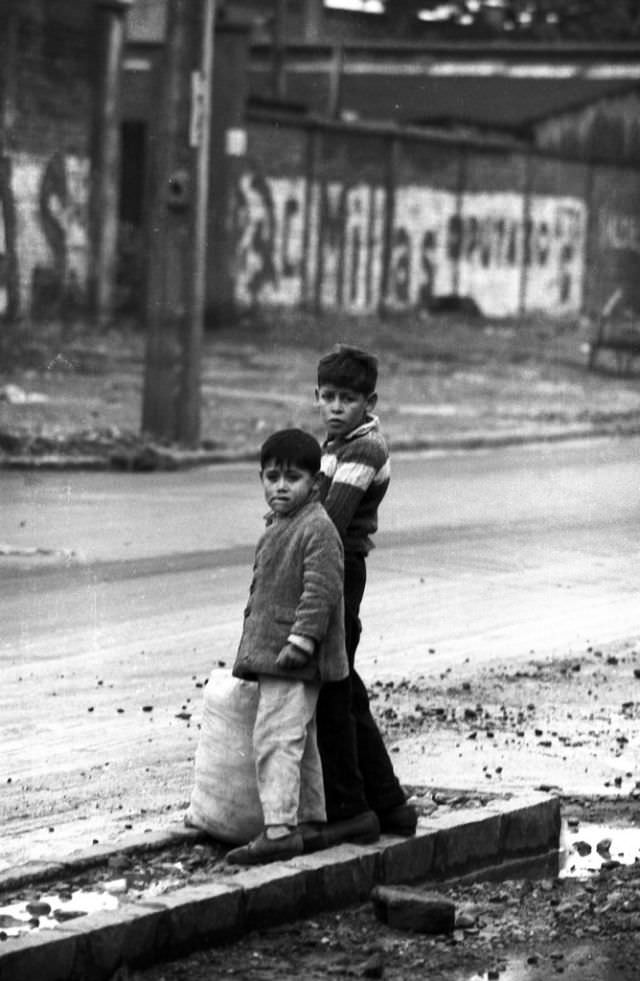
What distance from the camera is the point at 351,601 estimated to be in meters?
7.14

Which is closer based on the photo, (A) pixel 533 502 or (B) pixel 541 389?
(A) pixel 533 502

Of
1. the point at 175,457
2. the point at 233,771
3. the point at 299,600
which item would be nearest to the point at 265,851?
the point at 233,771

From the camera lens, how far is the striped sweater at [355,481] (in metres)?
7.03

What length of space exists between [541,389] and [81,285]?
6.66 meters

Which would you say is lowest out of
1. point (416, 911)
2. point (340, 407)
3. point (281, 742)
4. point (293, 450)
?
point (416, 911)

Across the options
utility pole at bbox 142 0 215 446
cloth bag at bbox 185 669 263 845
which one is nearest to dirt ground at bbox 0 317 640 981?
cloth bag at bbox 185 669 263 845

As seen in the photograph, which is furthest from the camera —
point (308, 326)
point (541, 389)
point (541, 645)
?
point (308, 326)

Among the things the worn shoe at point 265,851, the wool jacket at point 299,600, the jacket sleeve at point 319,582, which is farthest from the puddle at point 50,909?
the jacket sleeve at point 319,582

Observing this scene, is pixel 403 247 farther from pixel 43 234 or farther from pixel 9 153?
pixel 9 153

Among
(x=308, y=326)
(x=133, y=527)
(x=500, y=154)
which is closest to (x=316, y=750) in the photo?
(x=133, y=527)

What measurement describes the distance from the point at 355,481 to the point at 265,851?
3.72ft

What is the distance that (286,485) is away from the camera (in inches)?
269

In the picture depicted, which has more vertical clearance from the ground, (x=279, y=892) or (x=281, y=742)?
(x=281, y=742)

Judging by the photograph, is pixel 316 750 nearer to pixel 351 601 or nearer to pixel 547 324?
pixel 351 601
